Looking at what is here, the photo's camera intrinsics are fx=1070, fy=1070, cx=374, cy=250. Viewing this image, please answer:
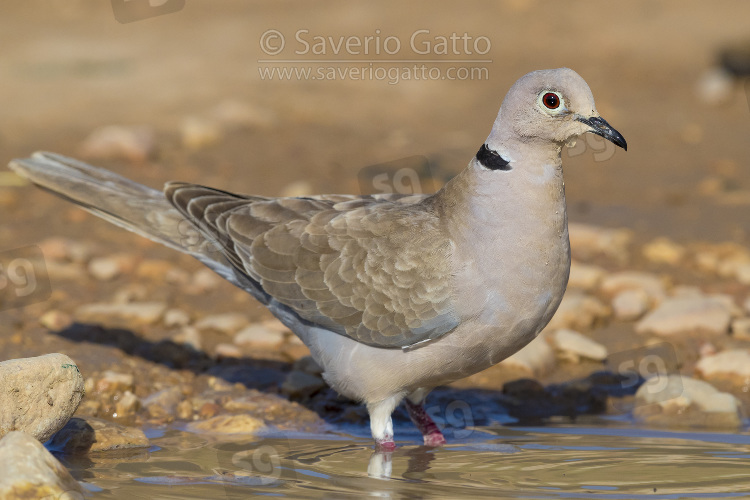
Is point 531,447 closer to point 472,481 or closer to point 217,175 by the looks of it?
point 472,481

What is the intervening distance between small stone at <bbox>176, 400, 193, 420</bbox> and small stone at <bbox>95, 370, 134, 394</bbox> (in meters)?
0.32

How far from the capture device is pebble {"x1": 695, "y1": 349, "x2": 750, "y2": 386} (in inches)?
249

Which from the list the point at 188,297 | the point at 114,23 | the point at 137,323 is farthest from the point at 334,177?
the point at 114,23

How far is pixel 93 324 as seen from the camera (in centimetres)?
681

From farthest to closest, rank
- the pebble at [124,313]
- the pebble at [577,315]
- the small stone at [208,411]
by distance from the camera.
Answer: the pebble at [577,315]
the pebble at [124,313]
the small stone at [208,411]

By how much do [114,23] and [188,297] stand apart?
7.83 m

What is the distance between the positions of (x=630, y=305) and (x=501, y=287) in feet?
8.07

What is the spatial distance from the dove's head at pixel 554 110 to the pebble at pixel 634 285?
8.90 ft

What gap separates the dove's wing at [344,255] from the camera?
521cm

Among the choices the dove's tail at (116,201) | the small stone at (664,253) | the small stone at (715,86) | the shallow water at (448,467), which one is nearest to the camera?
the shallow water at (448,467)

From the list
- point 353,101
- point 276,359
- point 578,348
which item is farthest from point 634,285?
point 353,101

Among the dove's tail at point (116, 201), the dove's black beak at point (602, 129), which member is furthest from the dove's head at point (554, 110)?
the dove's tail at point (116, 201)

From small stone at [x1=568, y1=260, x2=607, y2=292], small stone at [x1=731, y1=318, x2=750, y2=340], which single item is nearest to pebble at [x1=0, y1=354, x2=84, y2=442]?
small stone at [x1=568, y1=260, x2=607, y2=292]

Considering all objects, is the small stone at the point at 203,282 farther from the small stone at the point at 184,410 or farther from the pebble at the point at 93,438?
the pebble at the point at 93,438
